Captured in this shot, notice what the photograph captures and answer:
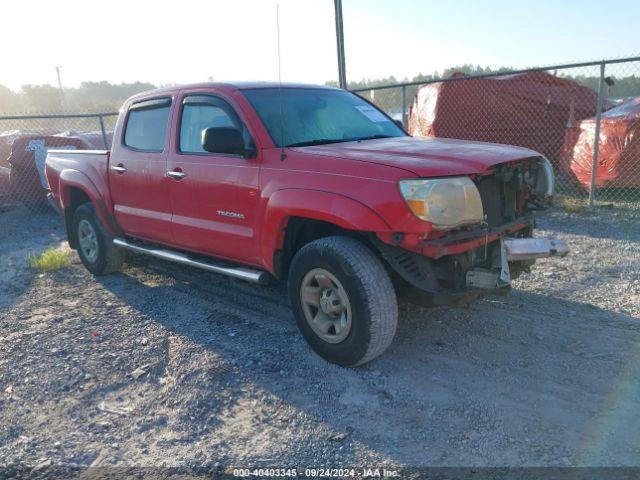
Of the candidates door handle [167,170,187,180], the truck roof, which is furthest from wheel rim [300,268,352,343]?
the truck roof

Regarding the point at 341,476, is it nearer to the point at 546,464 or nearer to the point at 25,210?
the point at 546,464

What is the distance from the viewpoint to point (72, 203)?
20.5 ft

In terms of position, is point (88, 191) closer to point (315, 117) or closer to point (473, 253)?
point (315, 117)

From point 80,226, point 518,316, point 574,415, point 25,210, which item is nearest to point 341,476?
point 574,415

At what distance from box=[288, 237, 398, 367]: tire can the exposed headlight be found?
18.7 inches

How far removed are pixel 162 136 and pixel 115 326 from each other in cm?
170

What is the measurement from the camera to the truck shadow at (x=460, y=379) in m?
2.74

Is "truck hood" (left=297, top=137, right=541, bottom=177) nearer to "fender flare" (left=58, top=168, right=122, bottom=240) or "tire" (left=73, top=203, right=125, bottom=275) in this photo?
"fender flare" (left=58, top=168, right=122, bottom=240)

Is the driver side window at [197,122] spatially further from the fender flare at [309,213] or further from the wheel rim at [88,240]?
the wheel rim at [88,240]

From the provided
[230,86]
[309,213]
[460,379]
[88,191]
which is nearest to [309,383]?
[460,379]

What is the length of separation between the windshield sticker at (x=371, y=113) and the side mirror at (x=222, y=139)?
1.38 meters

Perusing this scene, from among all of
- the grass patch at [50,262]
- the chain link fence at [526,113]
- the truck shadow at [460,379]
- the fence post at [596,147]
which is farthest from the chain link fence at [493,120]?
the truck shadow at [460,379]

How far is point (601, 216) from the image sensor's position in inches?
297

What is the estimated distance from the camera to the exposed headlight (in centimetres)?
308
